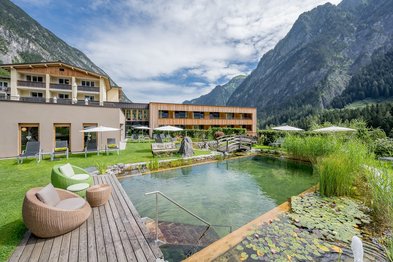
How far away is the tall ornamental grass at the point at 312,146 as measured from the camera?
8.75 metres

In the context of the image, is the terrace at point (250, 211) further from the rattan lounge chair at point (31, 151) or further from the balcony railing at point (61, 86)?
the balcony railing at point (61, 86)

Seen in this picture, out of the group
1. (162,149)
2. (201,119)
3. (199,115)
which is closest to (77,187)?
(162,149)

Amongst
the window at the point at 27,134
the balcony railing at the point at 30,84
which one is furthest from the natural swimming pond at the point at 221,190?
the balcony railing at the point at 30,84

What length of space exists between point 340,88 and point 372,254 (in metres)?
120

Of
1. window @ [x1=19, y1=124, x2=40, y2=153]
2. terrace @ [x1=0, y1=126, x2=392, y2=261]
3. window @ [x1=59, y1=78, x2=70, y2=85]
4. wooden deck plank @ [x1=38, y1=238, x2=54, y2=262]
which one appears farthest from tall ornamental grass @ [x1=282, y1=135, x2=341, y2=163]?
window @ [x1=59, y1=78, x2=70, y2=85]

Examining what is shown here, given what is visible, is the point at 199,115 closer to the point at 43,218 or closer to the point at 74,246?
the point at 43,218

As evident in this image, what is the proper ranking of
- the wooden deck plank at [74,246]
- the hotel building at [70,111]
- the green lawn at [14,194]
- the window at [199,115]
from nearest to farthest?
the wooden deck plank at [74,246] < the green lawn at [14,194] < the hotel building at [70,111] < the window at [199,115]

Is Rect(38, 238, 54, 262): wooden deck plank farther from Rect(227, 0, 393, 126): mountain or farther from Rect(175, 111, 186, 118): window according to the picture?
Rect(227, 0, 393, 126): mountain

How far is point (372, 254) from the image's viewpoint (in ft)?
9.62

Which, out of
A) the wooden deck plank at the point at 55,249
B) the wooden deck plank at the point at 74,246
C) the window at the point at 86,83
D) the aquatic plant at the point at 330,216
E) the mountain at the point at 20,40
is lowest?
the aquatic plant at the point at 330,216

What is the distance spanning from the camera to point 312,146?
988 cm

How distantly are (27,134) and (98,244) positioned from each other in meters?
12.7

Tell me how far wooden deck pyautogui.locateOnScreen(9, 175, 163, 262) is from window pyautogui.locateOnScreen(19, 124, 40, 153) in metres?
11.2

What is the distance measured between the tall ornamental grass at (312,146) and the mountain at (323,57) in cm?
8984
